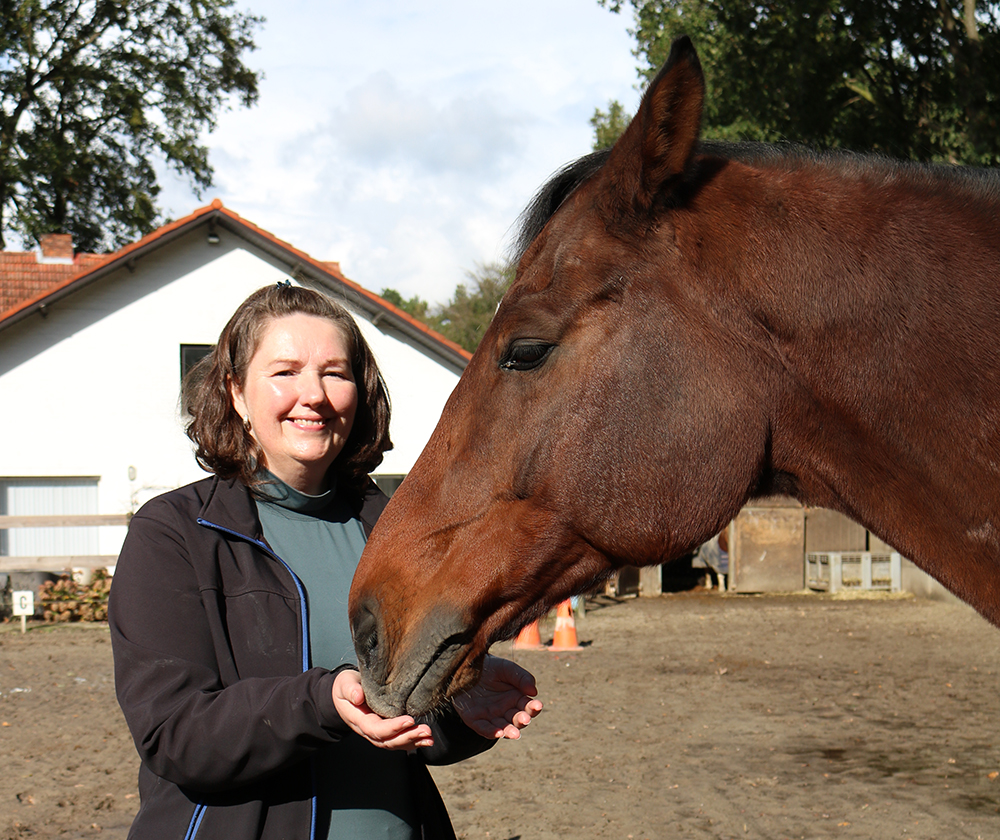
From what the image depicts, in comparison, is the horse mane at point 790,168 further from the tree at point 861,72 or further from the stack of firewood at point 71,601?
the stack of firewood at point 71,601

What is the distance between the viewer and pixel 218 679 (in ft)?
6.57

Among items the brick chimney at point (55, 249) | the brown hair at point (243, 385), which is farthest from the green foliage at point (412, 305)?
the brown hair at point (243, 385)

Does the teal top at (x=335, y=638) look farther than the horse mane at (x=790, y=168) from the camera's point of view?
Yes

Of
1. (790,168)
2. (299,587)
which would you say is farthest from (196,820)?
(790,168)

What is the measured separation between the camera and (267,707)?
1.83 meters

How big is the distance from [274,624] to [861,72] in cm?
1631

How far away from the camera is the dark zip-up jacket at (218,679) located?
5.99 ft

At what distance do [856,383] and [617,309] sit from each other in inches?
20.2

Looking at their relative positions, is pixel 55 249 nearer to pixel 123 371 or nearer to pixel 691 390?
pixel 123 371

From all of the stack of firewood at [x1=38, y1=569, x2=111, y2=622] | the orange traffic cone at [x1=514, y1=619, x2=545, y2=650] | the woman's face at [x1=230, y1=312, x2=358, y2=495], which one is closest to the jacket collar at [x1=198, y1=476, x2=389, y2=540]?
the woman's face at [x1=230, y1=312, x2=358, y2=495]

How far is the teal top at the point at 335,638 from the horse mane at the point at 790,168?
0.89m

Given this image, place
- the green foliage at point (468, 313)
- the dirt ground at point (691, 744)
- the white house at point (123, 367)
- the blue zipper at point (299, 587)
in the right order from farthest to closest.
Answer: the green foliage at point (468, 313)
the white house at point (123, 367)
the dirt ground at point (691, 744)
the blue zipper at point (299, 587)

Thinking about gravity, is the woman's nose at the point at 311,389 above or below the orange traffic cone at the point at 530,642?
above

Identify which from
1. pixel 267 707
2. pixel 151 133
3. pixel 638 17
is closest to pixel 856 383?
pixel 267 707
